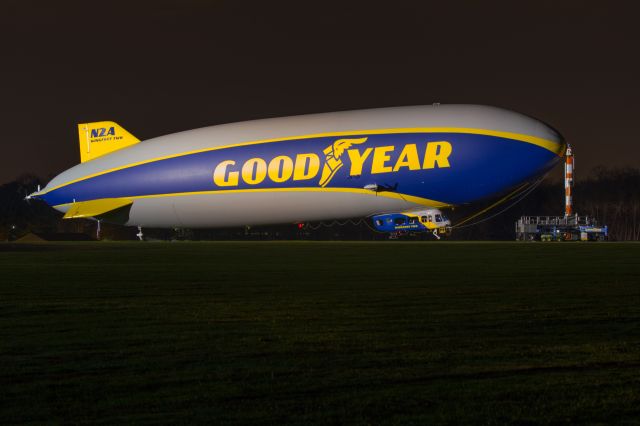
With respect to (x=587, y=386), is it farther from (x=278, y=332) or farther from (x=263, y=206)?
(x=263, y=206)

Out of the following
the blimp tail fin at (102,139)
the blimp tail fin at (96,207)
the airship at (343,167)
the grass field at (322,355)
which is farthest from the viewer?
the blimp tail fin at (102,139)

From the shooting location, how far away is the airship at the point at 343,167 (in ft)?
158

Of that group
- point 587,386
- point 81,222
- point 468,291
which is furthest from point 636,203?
point 587,386

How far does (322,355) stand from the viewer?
14.6m

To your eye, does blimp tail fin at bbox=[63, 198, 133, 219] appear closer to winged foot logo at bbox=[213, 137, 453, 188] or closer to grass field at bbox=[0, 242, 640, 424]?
winged foot logo at bbox=[213, 137, 453, 188]

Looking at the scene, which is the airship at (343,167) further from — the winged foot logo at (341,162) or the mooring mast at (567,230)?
the mooring mast at (567,230)

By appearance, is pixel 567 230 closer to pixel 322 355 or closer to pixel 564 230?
pixel 564 230

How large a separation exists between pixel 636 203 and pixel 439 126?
543 feet

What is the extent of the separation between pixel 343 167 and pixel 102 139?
2154 cm

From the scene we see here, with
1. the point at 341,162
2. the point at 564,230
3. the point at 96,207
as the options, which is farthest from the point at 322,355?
the point at 564,230

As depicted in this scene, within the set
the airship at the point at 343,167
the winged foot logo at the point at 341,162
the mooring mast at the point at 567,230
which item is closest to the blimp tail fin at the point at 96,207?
the airship at the point at 343,167

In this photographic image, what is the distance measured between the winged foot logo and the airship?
0.06 m

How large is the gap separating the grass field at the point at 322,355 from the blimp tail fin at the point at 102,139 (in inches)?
1298

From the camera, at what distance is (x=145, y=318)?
2048 centimetres
